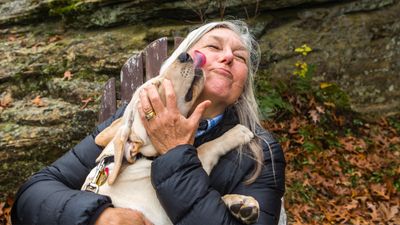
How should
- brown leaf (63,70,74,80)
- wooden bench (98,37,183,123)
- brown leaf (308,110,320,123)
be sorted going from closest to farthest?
1. wooden bench (98,37,183,123)
2. brown leaf (63,70,74,80)
3. brown leaf (308,110,320,123)

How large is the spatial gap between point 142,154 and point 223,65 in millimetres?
672

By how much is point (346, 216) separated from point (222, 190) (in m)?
3.24

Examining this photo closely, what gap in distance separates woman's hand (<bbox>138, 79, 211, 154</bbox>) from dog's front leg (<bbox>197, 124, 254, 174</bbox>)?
5.5 inches

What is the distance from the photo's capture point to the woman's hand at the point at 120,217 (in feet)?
7.04

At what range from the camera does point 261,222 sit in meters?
2.22

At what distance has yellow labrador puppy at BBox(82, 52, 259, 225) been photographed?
2.28 metres

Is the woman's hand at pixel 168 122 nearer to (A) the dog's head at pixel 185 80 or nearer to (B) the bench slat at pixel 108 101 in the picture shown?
(A) the dog's head at pixel 185 80

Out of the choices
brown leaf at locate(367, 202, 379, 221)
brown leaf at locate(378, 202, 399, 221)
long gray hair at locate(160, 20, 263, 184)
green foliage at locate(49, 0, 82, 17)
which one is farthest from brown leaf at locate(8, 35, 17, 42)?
brown leaf at locate(378, 202, 399, 221)

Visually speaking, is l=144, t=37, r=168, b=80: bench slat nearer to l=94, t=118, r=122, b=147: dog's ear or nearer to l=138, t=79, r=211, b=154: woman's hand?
l=94, t=118, r=122, b=147: dog's ear

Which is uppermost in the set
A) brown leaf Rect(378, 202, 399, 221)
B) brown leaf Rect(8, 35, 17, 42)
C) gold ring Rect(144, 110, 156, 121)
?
gold ring Rect(144, 110, 156, 121)

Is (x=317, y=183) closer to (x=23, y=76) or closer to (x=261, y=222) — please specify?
(x=261, y=222)

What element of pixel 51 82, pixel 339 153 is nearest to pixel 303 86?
pixel 339 153

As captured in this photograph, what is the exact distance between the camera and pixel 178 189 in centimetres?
216

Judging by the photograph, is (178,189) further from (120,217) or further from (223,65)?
(223,65)
